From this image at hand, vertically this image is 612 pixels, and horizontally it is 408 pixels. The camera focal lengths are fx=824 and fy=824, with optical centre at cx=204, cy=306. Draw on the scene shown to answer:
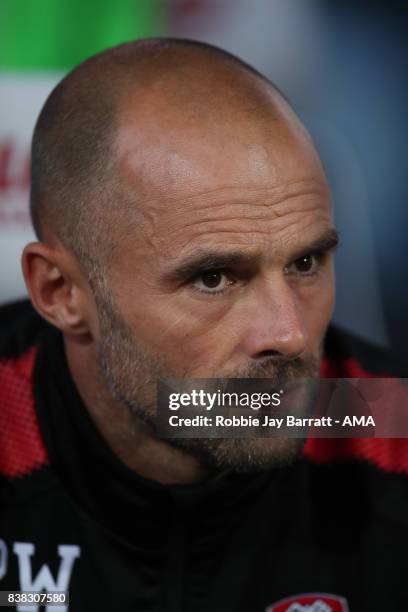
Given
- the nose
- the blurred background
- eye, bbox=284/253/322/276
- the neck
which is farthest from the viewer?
the blurred background

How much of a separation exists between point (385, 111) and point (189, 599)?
1117 millimetres

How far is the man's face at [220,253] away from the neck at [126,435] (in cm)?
12

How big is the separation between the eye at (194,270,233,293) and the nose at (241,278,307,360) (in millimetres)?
45

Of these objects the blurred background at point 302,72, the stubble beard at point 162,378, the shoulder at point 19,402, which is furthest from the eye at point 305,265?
the blurred background at point 302,72

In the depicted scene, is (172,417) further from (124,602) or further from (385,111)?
(385,111)

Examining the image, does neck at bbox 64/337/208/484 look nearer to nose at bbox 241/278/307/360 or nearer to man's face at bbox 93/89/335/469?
man's face at bbox 93/89/335/469

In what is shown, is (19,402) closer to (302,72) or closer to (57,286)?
(57,286)

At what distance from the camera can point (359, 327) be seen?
1857mm

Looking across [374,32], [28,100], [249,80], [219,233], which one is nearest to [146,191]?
[219,233]

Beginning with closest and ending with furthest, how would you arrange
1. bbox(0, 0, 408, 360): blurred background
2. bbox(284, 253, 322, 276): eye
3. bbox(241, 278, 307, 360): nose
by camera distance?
bbox(241, 278, 307, 360): nose, bbox(284, 253, 322, 276): eye, bbox(0, 0, 408, 360): blurred background

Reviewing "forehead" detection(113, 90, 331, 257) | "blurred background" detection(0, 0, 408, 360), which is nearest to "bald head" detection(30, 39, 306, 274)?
"forehead" detection(113, 90, 331, 257)

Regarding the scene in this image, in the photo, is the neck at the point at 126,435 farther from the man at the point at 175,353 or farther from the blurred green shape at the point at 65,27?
the blurred green shape at the point at 65,27

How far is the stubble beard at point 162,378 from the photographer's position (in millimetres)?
1100

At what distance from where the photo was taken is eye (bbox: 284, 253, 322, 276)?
1.16m
